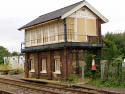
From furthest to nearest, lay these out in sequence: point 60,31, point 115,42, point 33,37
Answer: point 115,42, point 33,37, point 60,31

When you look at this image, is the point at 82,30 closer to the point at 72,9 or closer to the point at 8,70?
the point at 72,9

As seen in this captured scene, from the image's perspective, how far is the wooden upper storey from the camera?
2977cm

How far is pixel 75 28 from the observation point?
3025 centimetres

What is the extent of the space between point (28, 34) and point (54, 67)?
24.0ft

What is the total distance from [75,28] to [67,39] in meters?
1.52

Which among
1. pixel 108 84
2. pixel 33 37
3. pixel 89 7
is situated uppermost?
pixel 89 7

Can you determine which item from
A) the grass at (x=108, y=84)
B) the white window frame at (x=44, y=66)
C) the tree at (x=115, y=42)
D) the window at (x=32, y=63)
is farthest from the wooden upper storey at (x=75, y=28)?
the grass at (x=108, y=84)

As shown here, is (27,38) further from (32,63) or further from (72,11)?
(72,11)

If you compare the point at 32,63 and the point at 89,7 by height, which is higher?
the point at 89,7

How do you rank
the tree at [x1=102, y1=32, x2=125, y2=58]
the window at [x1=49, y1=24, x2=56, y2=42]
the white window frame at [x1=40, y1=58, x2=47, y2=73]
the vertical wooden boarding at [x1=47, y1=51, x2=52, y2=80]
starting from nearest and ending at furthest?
the vertical wooden boarding at [x1=47, y1=51, x2=52, y2=80] < the window at [x1=49, y1=24, x2=56, y2=42] < the white window frame at [x1=40, y1=58, x2=47, y2=73] < the tree at [x1=102, y1=32, x2=125, y2=58]

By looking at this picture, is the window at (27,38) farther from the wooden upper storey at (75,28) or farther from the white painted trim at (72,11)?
the white painted trim at (72,11)

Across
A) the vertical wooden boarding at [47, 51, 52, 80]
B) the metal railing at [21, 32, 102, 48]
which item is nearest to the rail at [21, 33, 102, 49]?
the metal railing at [21, 32, 102, 48]

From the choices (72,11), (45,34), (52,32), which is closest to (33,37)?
(45,34)

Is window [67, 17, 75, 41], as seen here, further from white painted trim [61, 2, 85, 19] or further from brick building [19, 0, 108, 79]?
white painted trim [61, 2, 85, 19]
